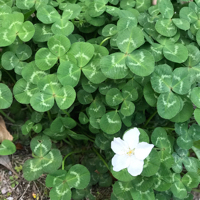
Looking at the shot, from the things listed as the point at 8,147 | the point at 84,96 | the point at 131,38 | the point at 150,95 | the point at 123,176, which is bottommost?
the point at 8,147

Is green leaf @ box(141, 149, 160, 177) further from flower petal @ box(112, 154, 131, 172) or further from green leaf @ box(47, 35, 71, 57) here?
green leaf @ box(47, 35, 71, 57)

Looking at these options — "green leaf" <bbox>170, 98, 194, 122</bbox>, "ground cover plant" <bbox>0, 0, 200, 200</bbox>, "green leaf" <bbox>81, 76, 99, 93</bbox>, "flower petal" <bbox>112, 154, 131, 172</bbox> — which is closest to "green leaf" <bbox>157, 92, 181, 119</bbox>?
"ground cover plant" <bbox>0, 0, 200, 200</bbox>

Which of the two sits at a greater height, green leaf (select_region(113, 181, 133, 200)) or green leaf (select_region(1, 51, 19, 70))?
green leaf (select_region(1, 51, 19, 70))

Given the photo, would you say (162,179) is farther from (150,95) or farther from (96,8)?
(96,8)

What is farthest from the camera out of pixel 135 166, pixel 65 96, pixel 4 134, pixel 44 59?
pixel 4 134

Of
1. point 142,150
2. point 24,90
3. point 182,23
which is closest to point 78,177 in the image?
point 142,150

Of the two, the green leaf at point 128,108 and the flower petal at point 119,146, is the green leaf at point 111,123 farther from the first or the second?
the flower petal at point 119,146

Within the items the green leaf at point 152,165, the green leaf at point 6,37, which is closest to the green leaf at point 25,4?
the green leaf at point 6,37
